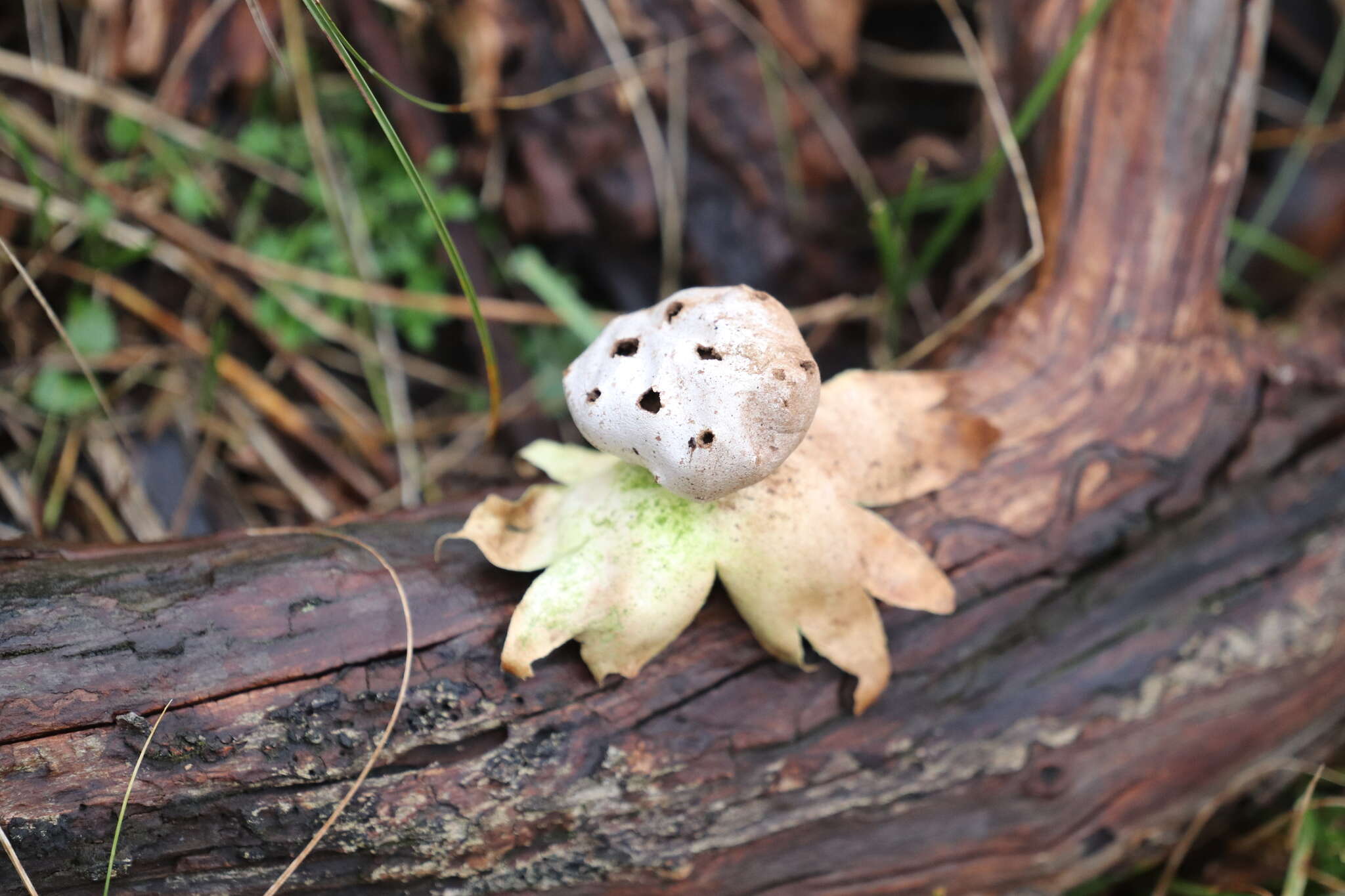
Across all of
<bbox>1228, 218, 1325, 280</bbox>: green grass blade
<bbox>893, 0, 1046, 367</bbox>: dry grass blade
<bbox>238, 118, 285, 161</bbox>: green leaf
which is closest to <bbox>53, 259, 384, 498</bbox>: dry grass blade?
<bbox>238, 118, 285, 161</bbox>: green leaf

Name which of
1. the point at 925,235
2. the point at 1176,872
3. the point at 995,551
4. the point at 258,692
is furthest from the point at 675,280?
the point at 1176,872

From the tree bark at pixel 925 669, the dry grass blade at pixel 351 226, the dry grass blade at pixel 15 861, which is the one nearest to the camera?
the dry grass blade at pixel 15 861

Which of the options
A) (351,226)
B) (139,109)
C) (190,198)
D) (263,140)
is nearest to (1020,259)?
(351,226)

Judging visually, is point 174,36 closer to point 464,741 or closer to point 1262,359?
point 464,741

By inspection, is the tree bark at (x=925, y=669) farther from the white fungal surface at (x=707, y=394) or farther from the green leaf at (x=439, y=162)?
the green leaf at (x=439, y=162)

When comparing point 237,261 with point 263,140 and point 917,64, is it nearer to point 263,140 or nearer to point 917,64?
point 263,140

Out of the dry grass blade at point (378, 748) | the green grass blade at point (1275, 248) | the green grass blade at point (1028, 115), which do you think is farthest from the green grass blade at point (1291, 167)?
the dry grass blade at point (378, 748)
